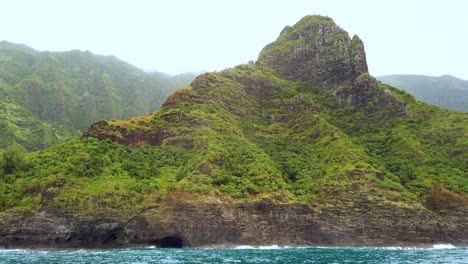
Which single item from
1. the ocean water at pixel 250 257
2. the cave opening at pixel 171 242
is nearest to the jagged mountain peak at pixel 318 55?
the cave opening at pixel 171 242

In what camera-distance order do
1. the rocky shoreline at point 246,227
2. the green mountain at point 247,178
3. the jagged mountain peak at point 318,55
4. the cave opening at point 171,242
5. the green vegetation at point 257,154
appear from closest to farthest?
the rocky shoreline at point 246,227
the green mountain at point 247,178
the cave opening at point 171,242
the green vegetation at point 257,154
the jagged mountain peak at point 318,55

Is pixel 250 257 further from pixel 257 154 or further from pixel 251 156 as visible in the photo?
pixel 257 154

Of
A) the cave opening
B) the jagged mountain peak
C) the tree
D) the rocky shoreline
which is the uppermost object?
the jagged mountain peak

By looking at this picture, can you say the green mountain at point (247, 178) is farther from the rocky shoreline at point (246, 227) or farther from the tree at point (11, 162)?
the tree at point (11, 162)

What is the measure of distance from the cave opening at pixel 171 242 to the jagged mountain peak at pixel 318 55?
101m

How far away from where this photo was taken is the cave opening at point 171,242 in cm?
9319

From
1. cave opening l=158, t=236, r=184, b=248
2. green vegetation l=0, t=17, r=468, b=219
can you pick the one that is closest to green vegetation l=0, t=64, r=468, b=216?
green vegetation l=0, t=17, r=468, b=219

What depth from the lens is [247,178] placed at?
10644cm

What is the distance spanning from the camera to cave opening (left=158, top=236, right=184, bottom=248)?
306ft

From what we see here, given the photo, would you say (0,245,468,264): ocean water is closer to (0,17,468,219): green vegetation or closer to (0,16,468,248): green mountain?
(0,16,468,248): green mountain

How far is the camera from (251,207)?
3789 inches

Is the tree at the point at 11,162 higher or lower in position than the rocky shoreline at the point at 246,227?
higher

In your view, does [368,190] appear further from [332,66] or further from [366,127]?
[332,66]

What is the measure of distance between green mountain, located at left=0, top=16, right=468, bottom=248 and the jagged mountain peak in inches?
614
